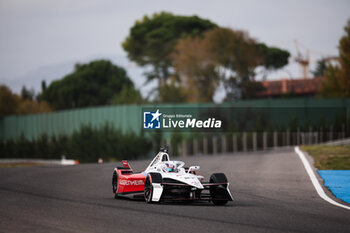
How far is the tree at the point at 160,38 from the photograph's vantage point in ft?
342

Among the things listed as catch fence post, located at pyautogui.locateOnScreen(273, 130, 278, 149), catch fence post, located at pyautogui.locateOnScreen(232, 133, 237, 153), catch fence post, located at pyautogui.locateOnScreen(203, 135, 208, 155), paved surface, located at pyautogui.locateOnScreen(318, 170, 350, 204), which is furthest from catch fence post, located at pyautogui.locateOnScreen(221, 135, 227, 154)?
paved surface, located at pyautogui.locateOnScreen(318, 170, 350, 204)

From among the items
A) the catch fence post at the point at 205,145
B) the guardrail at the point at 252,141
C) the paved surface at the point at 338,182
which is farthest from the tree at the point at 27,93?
the paved surface at the point at 338,182

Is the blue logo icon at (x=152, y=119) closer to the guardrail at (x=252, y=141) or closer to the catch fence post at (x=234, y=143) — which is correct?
the guardrail at (x=252, y=141)

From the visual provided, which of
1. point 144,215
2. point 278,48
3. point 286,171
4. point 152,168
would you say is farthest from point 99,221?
point 278,48

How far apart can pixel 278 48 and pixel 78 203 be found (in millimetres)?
98089

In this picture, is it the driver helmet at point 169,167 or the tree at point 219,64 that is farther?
the tree at point 219,64

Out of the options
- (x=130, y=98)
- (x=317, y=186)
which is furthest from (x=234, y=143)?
(x=130, y=98)

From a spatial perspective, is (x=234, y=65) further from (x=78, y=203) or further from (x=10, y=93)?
(x=78, y=203)

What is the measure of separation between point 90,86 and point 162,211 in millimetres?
96904

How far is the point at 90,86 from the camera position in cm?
10769

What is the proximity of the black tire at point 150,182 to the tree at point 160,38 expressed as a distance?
88.1 m

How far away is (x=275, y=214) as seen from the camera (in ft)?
38.2

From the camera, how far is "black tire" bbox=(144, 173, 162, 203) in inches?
531

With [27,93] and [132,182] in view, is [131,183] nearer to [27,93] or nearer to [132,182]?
[132,182]
